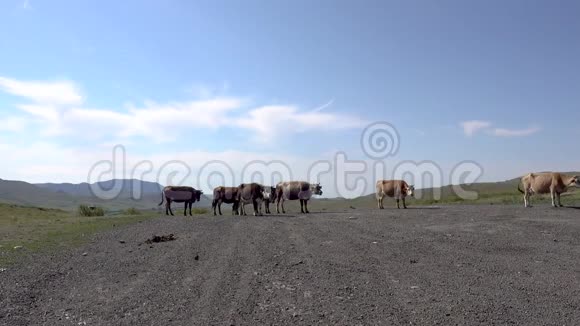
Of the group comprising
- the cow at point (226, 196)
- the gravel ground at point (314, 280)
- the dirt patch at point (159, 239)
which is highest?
the cow at point (226, 196)

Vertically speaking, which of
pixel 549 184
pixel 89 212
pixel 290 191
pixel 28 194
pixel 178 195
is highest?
pixel 28 194

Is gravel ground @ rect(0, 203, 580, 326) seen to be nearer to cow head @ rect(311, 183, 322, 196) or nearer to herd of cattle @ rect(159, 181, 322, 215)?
herd of cattle @ rect(159, 181, 322, 215)

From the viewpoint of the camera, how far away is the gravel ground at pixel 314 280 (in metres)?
→ 8.27

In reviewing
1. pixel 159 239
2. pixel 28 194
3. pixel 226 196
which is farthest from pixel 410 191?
pixel 28 194

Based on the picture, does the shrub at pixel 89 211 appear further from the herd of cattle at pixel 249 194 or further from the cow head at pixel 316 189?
the cow head at pixel 316 189

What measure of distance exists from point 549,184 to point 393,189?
35.9ft

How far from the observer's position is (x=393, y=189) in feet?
121

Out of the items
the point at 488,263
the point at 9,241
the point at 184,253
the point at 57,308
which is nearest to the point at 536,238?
the point at 488,263

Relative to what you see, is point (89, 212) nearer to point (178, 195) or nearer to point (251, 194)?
point (178, 195)

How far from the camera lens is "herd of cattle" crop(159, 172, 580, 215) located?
2906 centimetres

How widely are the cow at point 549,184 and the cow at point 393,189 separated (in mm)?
7853

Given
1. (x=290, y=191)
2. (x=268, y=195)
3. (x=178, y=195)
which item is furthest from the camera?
(x=178, y=195)

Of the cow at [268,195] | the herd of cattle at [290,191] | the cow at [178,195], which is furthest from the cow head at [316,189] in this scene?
the cow at [178,195]

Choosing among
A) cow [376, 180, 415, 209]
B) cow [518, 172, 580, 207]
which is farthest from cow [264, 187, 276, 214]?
cow [518, 172, 580, 207]
